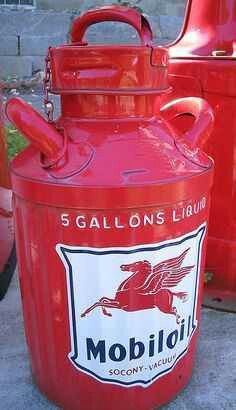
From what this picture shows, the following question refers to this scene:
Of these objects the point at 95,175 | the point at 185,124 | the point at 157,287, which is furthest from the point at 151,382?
the point at 185,124

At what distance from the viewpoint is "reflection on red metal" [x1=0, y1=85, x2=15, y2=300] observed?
2.37 metres

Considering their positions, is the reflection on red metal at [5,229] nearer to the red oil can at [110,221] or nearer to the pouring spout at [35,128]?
the red oil can at [110,221]

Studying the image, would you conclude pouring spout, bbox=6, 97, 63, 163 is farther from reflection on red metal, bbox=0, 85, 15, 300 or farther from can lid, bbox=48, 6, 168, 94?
reflection on red metal, bbox=0, 85, 15, 300

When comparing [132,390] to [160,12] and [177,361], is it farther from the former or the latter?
[160,12]

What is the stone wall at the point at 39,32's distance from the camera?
7.77m

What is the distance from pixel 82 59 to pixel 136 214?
0.42 meters

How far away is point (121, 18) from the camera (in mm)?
1535

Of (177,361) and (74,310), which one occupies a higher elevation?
(74,310)

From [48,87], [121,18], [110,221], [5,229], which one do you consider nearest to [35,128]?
[48,87]

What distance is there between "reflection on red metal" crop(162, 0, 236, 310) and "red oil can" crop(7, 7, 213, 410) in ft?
1.47

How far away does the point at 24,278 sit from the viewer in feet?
5.20

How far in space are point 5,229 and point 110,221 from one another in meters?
1.20

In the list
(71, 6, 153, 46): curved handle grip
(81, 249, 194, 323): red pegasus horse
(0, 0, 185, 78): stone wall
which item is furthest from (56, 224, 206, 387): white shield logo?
(0, 0, 185, 78): stone wall

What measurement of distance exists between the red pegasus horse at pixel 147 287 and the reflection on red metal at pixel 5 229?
0.98m
